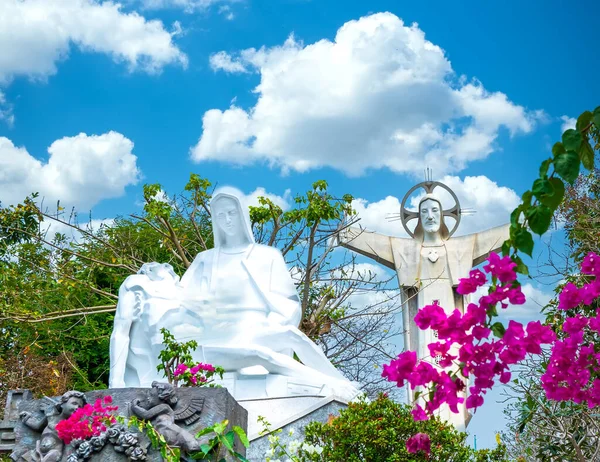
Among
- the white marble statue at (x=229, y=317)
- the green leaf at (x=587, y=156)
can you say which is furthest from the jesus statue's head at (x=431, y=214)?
the green leaf at (x=587, y=156)

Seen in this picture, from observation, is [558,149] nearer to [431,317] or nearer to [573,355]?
[431,317]

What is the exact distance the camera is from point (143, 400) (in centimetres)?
472

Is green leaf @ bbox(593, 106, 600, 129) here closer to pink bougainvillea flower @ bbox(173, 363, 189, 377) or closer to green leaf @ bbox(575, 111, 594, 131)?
green leaf @ bbox(575, 111, 594, 131)

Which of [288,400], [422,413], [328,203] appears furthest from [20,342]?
[422,413]

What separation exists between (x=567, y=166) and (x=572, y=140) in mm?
134

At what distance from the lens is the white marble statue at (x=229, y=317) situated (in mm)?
7410

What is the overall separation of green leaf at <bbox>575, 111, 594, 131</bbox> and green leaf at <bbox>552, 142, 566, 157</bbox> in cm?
16

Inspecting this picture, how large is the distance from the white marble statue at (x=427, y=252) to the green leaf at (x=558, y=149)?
346 inches

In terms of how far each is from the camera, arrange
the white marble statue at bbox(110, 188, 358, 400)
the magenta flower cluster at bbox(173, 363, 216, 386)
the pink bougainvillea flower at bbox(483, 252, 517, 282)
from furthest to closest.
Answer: the white marble statue at bbox(110, 188, 358, 400) < the magenta flower cluster at bbox(173, 363, 216, 386) < the pink bougainvillea flower at bbox(483, 252, 517, 282)

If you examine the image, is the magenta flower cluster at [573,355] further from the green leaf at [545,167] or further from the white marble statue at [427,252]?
the white marble statue at [427,252]

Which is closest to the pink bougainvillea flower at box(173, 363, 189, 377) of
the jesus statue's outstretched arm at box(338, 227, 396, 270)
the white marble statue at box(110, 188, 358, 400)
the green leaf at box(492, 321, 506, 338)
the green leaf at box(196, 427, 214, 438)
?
the green leaf at box(196, 427, 214, 438)

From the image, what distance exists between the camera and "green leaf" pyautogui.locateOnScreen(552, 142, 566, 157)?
231 centimetres

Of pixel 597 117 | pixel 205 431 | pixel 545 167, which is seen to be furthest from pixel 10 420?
pixel 597 117

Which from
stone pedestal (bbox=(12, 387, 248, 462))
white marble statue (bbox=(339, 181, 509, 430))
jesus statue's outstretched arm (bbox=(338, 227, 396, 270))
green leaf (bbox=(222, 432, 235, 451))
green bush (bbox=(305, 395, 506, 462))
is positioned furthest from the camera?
jesus statue's outstretched arm (bbox=(338, 227, 396, 270))
